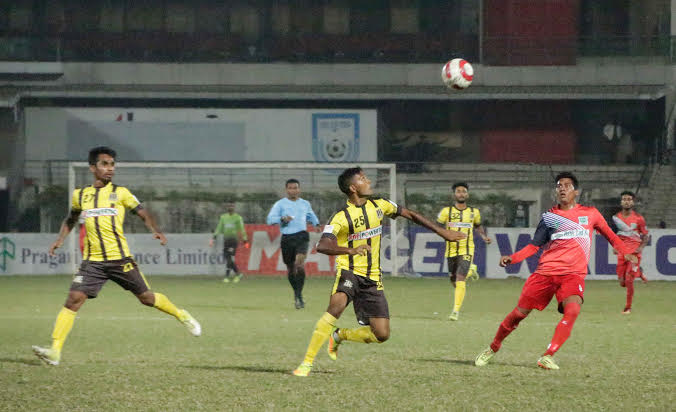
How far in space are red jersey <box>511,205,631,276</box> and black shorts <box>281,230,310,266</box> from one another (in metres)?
7.67

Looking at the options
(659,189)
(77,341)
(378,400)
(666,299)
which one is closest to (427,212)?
(659,189)

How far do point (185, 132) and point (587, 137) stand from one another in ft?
55.8

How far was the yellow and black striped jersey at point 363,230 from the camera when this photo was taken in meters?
9.19

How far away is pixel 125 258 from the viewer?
10539 mm

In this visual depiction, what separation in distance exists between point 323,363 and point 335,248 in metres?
1.68

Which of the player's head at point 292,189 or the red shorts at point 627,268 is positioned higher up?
the player's head at point 292,189

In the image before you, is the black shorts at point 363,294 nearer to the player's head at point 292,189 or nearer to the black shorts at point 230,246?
the player's head at point 292,189

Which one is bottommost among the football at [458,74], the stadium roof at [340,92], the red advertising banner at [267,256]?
the red advertising banner at [267,256]

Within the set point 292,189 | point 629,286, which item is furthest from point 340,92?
point 629,286

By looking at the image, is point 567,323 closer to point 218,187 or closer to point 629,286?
point 629,286

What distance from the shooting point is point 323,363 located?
10.0 metres

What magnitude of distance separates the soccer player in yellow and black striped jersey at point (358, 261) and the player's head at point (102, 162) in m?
2.57

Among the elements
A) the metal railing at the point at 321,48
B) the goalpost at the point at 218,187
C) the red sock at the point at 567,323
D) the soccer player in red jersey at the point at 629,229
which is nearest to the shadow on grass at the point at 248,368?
the red sock at the point at 567,323

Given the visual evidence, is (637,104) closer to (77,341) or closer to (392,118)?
(392,118)
